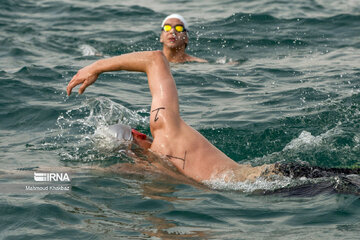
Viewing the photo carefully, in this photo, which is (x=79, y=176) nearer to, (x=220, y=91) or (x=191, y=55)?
(x=220, y=91)

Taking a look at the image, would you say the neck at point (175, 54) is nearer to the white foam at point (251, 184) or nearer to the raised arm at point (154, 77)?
the raised arm at point (154, 77)

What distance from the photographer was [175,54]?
41.5ft

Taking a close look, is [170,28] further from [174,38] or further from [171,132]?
[171,132]

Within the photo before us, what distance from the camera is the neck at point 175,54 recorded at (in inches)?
492

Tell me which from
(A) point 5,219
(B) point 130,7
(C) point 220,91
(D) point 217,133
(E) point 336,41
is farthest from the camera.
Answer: (B) point 130,7

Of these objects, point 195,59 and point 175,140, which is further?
point 195,59

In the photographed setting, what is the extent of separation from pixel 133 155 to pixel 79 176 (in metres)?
0.57

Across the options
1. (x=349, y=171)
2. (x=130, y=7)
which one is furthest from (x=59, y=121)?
(x=130, y=7)

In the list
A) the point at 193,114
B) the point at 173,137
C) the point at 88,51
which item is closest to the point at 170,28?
the point at 88,51

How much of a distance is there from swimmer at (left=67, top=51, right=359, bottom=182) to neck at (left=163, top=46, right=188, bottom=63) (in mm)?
6460

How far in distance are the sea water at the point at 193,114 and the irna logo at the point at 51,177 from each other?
86 millimetres

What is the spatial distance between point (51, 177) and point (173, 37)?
7.03 metres

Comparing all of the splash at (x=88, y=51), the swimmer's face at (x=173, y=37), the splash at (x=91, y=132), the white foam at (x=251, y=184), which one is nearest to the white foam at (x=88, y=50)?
the splash at (x=88, y=51)

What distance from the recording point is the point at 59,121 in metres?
8.54
